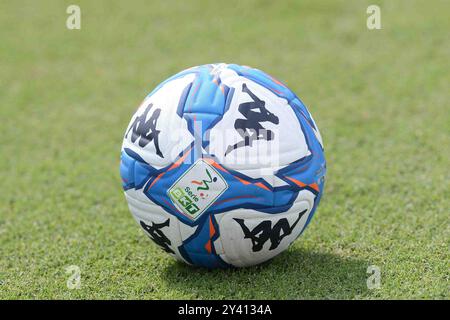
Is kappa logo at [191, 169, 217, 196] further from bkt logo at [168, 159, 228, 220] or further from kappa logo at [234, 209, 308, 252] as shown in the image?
kappa logo at [234, 209, 308, 252]

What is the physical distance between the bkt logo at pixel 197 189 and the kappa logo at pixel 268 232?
0.23 meters

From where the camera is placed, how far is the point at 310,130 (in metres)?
4.98

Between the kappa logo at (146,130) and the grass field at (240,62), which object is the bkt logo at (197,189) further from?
the grass field at (240,62)

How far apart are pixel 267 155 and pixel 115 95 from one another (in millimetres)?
5075

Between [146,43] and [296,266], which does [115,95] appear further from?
[296,266]

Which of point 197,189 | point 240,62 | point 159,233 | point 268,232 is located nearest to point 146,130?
point 197,189

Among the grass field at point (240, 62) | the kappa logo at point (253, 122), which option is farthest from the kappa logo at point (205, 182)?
the grass field at point (240, 62)

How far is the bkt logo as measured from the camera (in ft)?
15.2

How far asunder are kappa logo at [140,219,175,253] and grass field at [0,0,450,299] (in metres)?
0.25

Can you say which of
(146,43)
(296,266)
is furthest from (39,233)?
(146,43)

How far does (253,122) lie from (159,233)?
99cm

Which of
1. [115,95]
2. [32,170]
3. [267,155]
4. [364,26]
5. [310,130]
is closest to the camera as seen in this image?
[267,155]

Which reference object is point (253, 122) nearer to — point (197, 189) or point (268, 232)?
point (197, 189)

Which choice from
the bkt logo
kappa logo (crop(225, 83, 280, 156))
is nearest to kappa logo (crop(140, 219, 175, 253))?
the bkt logo
